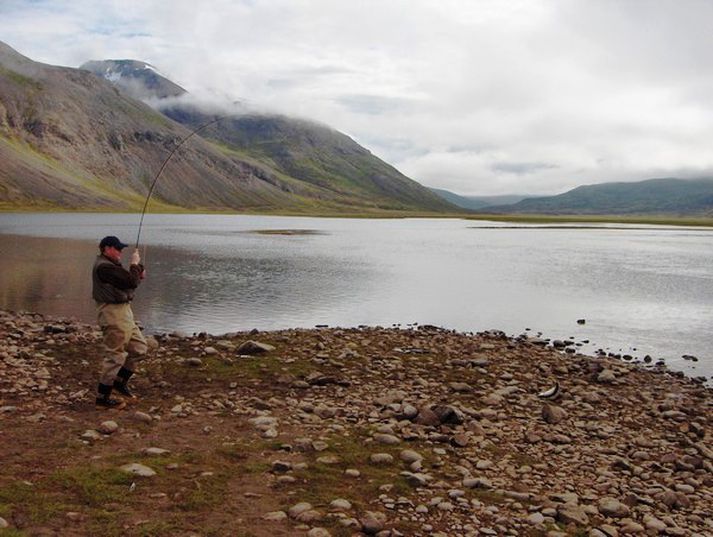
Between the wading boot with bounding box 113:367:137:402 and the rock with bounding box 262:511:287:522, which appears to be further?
the wading boot with bounding box 113:367:137:402

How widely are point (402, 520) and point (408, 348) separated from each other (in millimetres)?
11386

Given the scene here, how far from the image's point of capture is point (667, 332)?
29219 mm

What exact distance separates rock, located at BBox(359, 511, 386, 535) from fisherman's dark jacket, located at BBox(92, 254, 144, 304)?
6.43m

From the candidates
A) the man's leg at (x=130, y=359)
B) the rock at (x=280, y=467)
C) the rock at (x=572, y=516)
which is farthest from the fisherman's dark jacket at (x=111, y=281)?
the rock at (x=572, y=516)

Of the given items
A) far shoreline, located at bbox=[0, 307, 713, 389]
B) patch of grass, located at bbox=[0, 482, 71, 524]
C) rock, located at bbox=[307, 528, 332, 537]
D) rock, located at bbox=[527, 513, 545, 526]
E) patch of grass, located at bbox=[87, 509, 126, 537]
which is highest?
patch of grass, located at bbox=[0, 482, 71, 524]

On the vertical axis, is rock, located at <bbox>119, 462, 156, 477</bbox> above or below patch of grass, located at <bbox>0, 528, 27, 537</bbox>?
below

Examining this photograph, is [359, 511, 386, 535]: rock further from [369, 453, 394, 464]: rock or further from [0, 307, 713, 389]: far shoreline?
[0, 307, 713, 389]: far shoreline

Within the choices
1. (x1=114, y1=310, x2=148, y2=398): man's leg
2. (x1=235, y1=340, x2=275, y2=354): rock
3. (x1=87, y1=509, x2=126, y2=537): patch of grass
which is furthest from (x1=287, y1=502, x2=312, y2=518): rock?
(x1=235, y1=340, x2=275, y2=354): rock

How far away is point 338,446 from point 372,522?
283 cm

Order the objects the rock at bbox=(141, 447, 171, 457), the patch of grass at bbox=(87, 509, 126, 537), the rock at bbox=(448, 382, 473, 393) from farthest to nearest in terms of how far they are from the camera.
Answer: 1. the rock at bbox=(448, 382, 473, 393)
2. the rock at bbox=(141, 447, 171, 457)
3. the patch of grass at bbox=(87, 509, 126, 537)

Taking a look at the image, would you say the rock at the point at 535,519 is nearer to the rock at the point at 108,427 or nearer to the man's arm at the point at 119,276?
the rock at the point at 108,427

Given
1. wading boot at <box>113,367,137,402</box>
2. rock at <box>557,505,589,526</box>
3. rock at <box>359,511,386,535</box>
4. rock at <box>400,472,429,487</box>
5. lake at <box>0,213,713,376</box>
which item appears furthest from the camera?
lake at <box>0,213,713,376</box>

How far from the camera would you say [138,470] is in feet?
29.4

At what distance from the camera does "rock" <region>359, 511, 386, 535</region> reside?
305 inches
